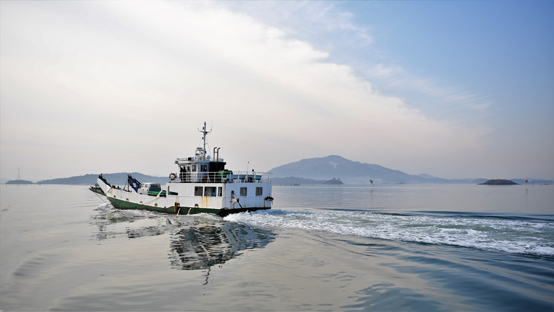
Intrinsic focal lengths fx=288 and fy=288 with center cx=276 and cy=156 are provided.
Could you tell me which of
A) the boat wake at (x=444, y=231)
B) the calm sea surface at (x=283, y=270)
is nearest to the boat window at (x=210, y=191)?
the boat wake at (x=444, y=231)

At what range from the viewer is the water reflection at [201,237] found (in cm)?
1396

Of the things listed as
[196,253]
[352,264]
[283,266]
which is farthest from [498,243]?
[196,253]

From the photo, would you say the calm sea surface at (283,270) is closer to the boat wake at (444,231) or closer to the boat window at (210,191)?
the boat wake at (444,231)

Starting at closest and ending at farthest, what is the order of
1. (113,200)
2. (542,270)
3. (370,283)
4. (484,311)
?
1. (484,311)
2. (370,283)
3. (542,270)
4. (113,200)

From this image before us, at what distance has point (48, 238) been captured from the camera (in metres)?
20.3

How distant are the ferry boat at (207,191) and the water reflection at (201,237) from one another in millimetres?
1784

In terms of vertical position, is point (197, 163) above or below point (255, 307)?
above

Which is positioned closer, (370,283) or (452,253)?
(370,283)

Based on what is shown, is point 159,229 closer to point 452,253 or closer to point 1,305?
point 1,305

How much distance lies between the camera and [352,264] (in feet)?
42.5

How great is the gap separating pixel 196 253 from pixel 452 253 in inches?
519

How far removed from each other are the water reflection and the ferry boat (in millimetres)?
1784

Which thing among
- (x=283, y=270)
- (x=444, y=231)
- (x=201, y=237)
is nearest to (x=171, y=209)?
(x=201, y=237)

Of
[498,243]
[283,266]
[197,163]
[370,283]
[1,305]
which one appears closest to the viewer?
[1,305]
